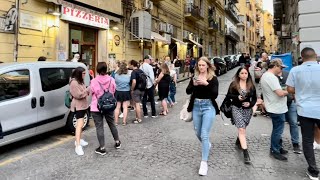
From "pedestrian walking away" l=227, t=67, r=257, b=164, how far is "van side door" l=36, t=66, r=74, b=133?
368 centimetres

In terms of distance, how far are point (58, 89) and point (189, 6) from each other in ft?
76.2

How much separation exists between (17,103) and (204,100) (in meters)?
3.40

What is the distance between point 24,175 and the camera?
4715 millimetres

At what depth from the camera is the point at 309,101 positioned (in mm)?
4414

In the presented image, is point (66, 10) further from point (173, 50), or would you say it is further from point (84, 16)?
point (173, 50)

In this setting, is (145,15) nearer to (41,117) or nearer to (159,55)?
(159,55)

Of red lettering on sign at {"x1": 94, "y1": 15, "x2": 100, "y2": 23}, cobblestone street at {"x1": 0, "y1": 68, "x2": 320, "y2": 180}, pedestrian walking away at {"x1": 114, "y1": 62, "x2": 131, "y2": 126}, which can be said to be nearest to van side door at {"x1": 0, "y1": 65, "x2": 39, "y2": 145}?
cobblestone street at {"x1": 0, "y1": 68, "x2": 320, "y2": 180}

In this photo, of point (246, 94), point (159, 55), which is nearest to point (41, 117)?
point (246, 94)

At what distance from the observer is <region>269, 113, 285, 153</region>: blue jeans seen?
5244 millimetres

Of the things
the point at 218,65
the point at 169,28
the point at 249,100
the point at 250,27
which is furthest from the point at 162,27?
the point at 250,27

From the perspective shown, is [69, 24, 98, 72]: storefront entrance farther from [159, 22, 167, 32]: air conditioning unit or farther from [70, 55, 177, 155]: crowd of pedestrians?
[159, 22, 167, 32]: air conditioning unit

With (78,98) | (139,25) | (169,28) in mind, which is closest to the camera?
(78,98)

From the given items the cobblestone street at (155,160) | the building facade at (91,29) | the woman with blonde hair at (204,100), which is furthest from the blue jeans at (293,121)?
the building facade at (91,29)

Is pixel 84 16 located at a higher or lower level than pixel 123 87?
higher
